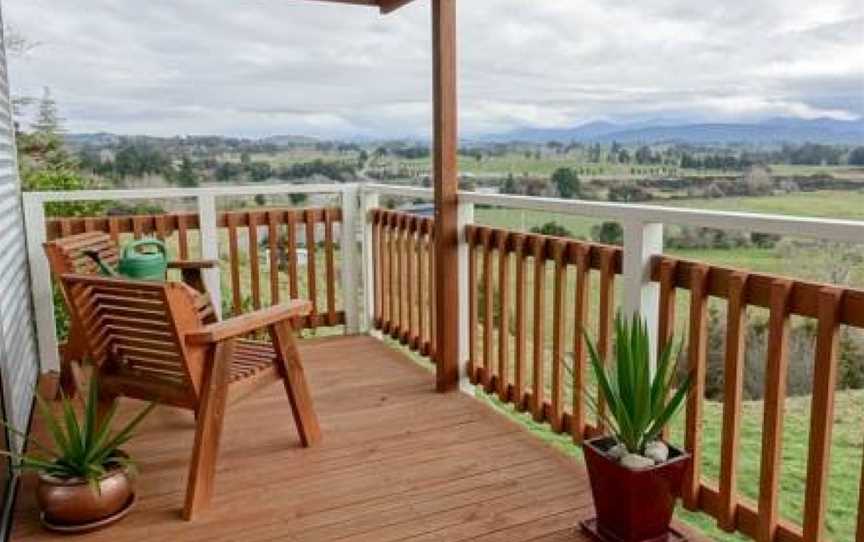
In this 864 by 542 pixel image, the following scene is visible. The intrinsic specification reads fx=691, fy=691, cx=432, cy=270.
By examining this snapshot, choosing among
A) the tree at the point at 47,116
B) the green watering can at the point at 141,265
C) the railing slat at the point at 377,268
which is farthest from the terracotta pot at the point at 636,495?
the tree at the point at 47,116

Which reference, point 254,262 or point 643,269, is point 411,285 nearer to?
point 254,262

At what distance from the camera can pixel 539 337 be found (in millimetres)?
2984

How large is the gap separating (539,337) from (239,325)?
1.30 meters

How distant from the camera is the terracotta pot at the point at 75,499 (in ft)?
7.20

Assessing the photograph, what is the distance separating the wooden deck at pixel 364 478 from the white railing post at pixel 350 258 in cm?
124

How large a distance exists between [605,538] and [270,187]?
3089 millimetres

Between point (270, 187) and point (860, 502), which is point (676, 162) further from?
point (270, 187)

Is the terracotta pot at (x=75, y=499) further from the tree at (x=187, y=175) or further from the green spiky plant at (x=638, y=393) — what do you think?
the tree at (x=187, y=175)

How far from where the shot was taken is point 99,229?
3.99 m

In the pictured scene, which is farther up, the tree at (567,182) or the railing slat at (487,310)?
the tree at (567,182)

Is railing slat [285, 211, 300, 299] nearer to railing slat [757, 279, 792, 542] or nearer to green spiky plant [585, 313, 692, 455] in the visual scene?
green spiky plant [585, 313, 692, 455]

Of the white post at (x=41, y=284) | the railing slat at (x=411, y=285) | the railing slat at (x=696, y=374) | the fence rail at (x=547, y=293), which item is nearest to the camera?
the fence rail at (x=547, y=293)

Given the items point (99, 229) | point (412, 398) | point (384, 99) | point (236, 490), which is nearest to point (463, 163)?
point (412, 398)

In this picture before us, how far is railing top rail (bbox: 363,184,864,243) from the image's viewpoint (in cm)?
173
